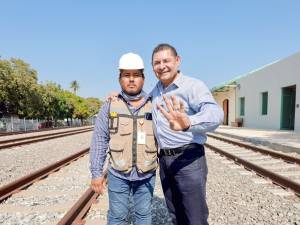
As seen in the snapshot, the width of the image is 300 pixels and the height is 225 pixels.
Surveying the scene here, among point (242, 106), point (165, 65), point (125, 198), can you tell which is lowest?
point (125, 198)

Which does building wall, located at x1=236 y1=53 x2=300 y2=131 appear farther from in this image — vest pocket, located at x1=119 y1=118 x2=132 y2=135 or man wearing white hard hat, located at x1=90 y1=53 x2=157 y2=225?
vest pocket, located at x1=119 y1=118 x2=132 y2=135

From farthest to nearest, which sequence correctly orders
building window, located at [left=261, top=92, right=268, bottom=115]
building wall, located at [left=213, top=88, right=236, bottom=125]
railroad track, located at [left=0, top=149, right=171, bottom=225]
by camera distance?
building wall, located at [left=213, top=88, right=236, bottom=125]
building window, located at [left=261, top=92, right=268, bottom=115]
railroad track, located at [left=0, top=149, right=171, bottom=225]

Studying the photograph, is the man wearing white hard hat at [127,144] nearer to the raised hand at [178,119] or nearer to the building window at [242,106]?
the raised hand at [178,119]

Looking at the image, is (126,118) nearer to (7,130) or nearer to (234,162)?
(234,162)

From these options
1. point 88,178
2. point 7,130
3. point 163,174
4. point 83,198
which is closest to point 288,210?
point 163,174

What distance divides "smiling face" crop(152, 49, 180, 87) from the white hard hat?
13 cm

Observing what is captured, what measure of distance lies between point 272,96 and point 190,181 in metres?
28.1

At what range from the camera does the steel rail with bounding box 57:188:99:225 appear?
3.88 m

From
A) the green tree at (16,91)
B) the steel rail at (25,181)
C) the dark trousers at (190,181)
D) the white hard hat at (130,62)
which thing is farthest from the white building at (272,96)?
the green tree at (16,91)

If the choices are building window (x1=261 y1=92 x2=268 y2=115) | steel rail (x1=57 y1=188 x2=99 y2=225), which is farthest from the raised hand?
building window (x1=261 y1=92 x2=268 y2=115)

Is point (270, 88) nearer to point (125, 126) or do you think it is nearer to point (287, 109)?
point (287, 109)

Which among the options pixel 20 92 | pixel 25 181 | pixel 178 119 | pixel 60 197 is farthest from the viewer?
pixel 20 92

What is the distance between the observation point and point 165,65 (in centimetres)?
273

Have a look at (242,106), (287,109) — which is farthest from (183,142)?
(242,106)
